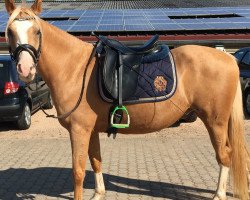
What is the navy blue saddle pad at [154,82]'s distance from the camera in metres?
4.00

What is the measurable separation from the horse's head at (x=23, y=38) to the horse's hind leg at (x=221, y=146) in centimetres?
210

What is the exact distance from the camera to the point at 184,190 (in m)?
5.03

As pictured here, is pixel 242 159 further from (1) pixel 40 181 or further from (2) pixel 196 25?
(2) pixel 196 25

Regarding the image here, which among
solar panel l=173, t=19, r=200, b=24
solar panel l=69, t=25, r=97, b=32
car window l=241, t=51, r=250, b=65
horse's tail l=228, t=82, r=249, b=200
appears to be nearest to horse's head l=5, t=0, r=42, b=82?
horse's tail l=228, t=82, r=249, b=200

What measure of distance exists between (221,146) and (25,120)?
6317mm

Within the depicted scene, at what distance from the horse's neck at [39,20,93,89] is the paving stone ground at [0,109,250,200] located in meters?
1.76

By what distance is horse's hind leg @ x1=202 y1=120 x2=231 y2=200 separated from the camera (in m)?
4.22

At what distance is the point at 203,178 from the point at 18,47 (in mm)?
3398

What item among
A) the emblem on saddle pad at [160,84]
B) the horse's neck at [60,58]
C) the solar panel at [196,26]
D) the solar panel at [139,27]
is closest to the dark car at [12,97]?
the horse's neck at [60,58]

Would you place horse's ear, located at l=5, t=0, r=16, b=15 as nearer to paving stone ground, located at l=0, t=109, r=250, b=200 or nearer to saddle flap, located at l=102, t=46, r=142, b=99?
saddle flap, located at l=102, t=46, r=142, b=99

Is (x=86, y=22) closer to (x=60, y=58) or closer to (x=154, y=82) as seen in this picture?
(x=60, y=58)

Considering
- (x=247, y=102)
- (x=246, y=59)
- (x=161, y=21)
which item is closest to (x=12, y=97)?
(x=247, y=102)

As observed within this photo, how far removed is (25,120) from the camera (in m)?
9.42

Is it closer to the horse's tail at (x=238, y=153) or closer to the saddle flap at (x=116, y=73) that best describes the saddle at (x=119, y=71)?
the saddle flap at (x=116, y=73)
